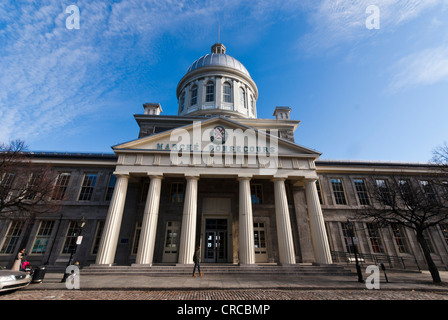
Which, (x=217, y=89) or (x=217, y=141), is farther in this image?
(x=217, y=89)

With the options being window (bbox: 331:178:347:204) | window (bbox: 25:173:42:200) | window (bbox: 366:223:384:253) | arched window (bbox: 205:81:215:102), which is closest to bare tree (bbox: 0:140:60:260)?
window (bbox: 25:173:42:200)

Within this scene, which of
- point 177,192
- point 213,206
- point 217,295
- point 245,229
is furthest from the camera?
point 177,192

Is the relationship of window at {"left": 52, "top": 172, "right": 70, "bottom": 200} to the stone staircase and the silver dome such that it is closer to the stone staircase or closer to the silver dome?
the stone staircase

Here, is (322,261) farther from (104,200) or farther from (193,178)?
(104,200)

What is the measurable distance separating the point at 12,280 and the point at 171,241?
412 inches

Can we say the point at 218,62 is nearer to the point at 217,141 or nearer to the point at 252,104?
the point at 252,104

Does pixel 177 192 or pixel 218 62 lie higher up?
pixel 218 62

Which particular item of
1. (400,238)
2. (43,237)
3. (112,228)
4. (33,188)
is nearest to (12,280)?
(112,228)

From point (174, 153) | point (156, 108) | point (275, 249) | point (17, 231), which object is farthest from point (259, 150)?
point (17, 231)

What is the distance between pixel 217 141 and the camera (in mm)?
16438

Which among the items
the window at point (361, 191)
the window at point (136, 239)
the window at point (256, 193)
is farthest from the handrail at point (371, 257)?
the window at point (136, 239)

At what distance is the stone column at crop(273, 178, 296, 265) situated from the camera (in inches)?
540

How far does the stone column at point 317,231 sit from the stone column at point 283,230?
6.59 feet

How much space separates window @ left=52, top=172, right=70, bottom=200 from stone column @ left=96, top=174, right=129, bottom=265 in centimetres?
738
